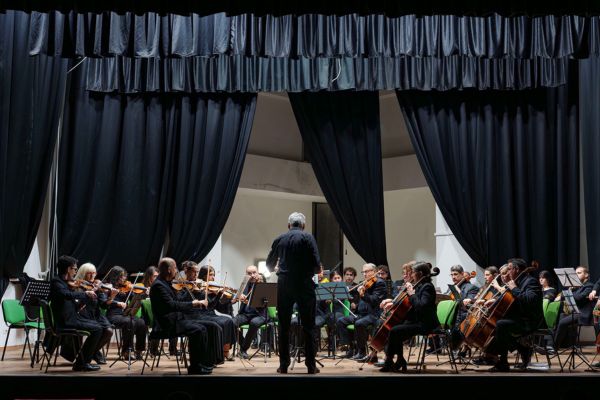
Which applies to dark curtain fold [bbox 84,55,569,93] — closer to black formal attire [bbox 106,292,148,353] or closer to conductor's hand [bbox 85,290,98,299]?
black formal attire [bbox 106,292,148,353]

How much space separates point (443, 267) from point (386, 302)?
4.40 metres

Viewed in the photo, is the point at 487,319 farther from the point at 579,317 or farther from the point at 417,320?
the point at 579,317

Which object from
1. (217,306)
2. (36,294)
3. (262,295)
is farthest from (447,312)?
(36,294)

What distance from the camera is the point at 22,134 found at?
1090cm

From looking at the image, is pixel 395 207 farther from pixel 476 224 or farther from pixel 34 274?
pixel 34 274

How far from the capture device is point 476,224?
470 inches

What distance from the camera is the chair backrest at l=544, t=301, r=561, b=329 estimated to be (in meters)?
8.77

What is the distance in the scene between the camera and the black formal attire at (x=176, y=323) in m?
7.16

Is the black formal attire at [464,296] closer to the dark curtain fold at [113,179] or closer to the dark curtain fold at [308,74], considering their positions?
the dark curtain fold at [308,74]

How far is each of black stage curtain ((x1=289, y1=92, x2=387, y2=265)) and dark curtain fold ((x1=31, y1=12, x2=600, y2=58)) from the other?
3.22 m

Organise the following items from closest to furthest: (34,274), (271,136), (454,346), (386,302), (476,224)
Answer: (386,302) → (454,346) → (34,274) → (476,224) → (271,136)

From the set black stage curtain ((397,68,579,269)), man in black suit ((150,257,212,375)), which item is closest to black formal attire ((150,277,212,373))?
man in black suit ((150,257,212,375))
